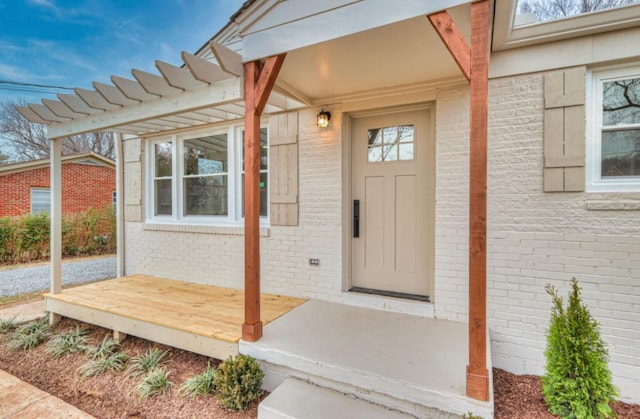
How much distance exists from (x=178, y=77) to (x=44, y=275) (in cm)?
655

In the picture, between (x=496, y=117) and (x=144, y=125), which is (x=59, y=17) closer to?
(x=144, y=125)

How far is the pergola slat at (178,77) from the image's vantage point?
8.26ft


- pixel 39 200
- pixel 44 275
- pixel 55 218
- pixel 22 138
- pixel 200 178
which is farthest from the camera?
pixel 22 138

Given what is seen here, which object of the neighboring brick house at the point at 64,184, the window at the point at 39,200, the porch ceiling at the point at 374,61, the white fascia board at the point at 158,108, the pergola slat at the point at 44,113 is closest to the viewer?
the porch ceiling at the point at 374,61

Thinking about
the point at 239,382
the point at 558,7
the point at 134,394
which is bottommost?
the point at 134,394

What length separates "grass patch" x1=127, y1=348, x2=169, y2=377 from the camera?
2.77 metres

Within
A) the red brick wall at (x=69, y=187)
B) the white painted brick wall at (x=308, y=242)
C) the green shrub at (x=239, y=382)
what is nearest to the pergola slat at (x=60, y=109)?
the white painted brick wall at (x=308, y=242)

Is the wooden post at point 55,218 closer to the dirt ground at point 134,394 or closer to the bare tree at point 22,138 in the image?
the dirt ground at point 134,394

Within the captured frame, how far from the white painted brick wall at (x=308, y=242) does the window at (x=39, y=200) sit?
1125cm

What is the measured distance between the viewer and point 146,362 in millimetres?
2830

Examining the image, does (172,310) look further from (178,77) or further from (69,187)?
(69,187)

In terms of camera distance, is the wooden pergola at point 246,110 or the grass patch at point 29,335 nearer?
the wooden pergola at point 246,110

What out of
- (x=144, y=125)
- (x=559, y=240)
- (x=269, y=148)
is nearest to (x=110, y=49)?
(x=144, y=125)

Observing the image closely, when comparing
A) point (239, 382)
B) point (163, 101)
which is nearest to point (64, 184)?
point (163, 101)
